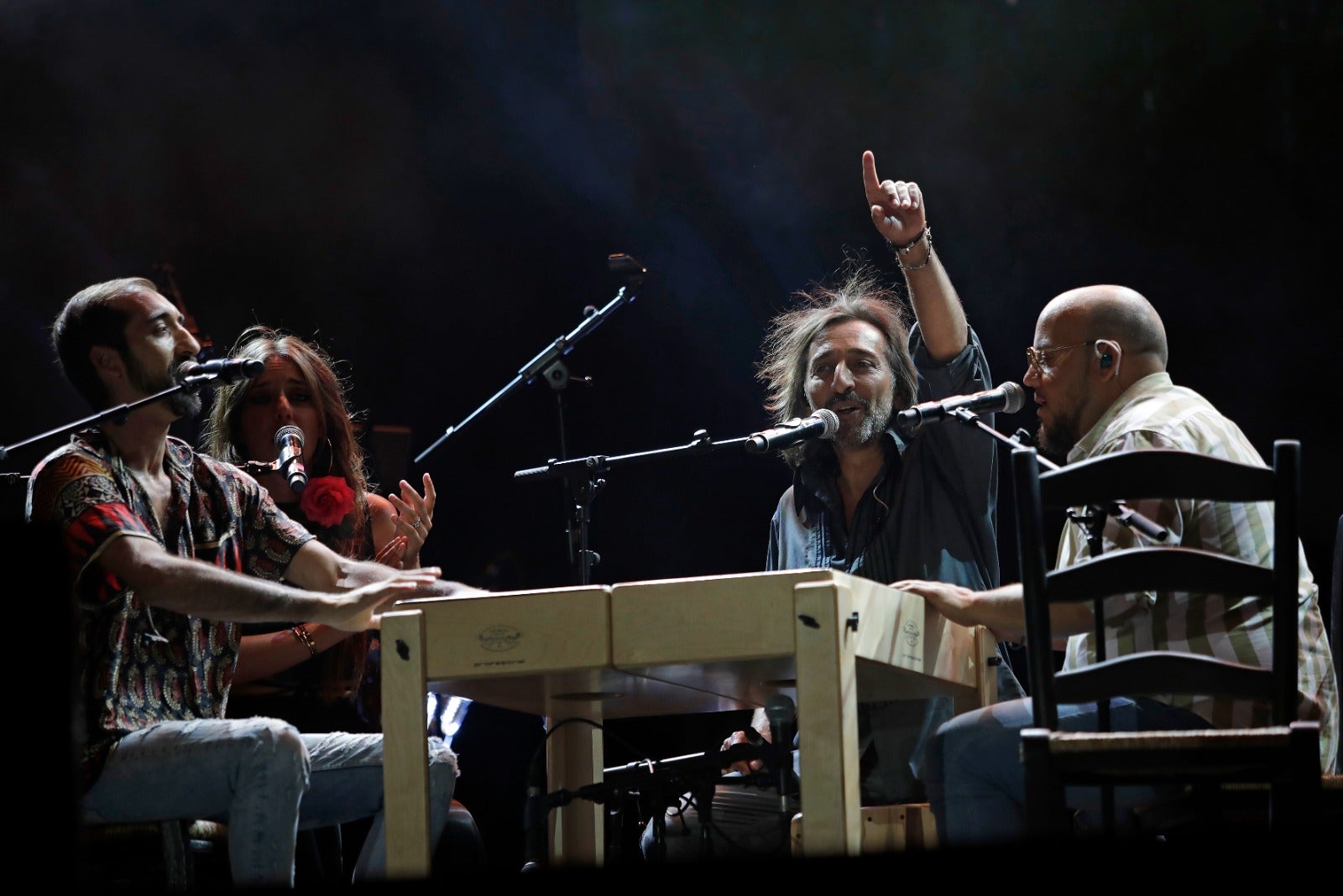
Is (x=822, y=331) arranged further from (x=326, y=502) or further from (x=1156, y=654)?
(x=1156, y=654)

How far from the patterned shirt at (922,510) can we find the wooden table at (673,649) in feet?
4.02

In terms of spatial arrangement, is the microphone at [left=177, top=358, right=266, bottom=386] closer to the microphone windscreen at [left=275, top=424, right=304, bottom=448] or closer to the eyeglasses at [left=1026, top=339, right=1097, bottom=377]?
the microphone windscreen at [left=275, top=424, right=304, bottom=448]

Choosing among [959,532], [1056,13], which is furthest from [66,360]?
[1056,13]

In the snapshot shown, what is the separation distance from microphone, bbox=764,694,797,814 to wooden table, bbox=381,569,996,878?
0.58ft

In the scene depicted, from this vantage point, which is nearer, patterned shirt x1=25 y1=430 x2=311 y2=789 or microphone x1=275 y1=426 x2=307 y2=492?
patterned shirt x1=25 y1=430 x2=311 y2=789

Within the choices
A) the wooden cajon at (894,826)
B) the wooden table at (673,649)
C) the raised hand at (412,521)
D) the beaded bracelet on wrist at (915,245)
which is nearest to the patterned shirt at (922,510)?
the beaded bracelet on wrist at (915,245)

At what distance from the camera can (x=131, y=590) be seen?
2.83m

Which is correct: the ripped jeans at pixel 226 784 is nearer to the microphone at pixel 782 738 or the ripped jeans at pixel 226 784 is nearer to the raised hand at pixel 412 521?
the microphone at pixel 782 738

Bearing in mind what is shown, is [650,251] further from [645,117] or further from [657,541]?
[657,541]

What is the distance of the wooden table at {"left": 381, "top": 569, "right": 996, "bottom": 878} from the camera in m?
2.22

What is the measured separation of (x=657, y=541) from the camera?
17.5 ft

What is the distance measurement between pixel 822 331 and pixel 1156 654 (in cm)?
220

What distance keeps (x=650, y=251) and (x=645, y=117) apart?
0.55 m

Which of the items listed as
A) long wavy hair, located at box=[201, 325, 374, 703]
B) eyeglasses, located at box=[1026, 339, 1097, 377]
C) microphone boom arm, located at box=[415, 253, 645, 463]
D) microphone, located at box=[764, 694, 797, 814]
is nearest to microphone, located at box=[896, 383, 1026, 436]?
eyeglasses, located at box=[1026, 339, 1097, 377]
